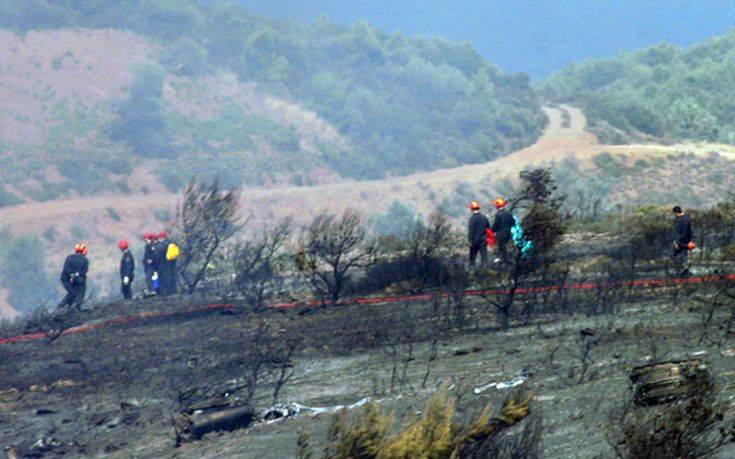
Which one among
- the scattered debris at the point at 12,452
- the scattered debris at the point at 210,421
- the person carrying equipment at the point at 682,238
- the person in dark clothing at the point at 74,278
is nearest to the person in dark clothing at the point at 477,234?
the person carrying equipment at the point at 682,238

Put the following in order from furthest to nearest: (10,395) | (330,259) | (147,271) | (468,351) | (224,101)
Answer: (224,101) → (147,271) → (330,259) → (10,395) → (468,351)

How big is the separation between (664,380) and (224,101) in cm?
6294

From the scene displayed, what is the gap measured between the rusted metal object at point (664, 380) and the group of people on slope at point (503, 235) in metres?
7.80

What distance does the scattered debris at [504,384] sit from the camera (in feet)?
41.5

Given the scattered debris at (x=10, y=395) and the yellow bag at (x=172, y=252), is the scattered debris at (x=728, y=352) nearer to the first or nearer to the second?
the scattered debris at (x=10, y=395)

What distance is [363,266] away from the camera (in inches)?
890

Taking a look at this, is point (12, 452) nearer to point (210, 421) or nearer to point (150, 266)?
point (210, 421)

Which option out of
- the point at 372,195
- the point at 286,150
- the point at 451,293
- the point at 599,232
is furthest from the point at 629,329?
the point at 286,150

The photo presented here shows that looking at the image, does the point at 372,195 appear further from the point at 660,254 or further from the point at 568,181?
the point at 660,254

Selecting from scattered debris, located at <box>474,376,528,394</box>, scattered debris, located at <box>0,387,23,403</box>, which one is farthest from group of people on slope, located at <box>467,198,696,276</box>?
scattered debris, located at <box>0,387,23,403</box>

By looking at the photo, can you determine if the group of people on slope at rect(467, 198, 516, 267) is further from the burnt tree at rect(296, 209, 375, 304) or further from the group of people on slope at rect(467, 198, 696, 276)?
the burnt tree at rect(296, 209, 375, 304)

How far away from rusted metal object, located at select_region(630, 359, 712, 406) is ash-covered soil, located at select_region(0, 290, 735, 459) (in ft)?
0.80

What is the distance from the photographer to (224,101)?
7244 cm

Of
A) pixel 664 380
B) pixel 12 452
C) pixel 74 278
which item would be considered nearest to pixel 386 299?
pixel 74 278
